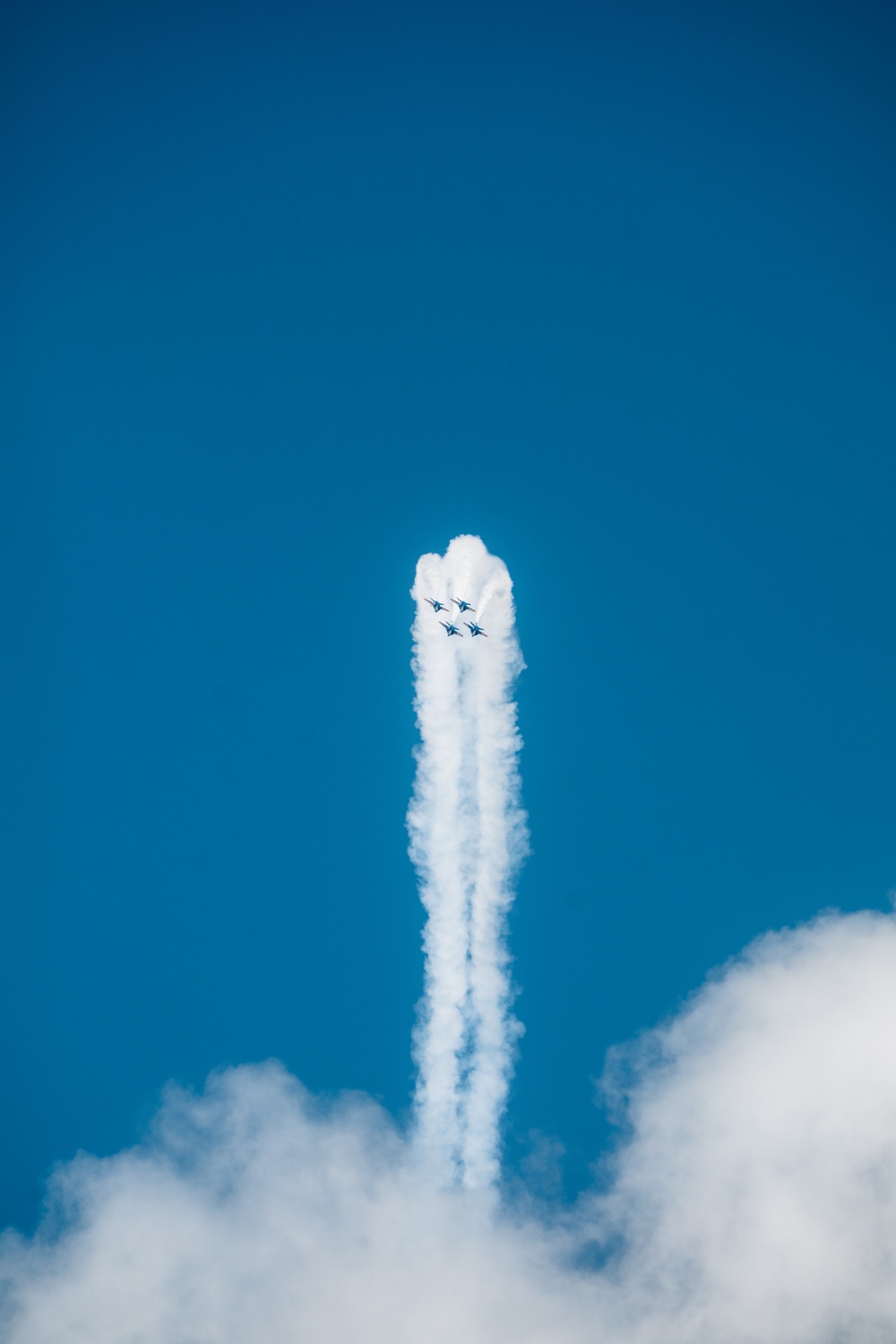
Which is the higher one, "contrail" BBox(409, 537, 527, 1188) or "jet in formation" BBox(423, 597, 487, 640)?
"jet in formation" BBox(423, 597, 487, 640)

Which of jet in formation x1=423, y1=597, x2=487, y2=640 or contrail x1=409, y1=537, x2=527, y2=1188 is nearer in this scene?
jet in formation x1=423, y1=597, x2=487, y2=640

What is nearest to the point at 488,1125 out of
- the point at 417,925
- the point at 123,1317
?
the point at 417,925

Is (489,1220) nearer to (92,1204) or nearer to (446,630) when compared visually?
(92,1204)

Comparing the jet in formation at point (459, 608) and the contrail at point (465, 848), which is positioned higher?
the jet in formation at point (459, 608)

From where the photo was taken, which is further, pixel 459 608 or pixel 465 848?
pixel 465 848

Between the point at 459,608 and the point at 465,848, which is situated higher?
the point at 459,608

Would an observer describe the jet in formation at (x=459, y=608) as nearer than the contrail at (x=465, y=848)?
Yes

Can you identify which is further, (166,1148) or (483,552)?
(166,1148)

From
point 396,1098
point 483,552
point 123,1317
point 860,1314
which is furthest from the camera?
point 860,1314
